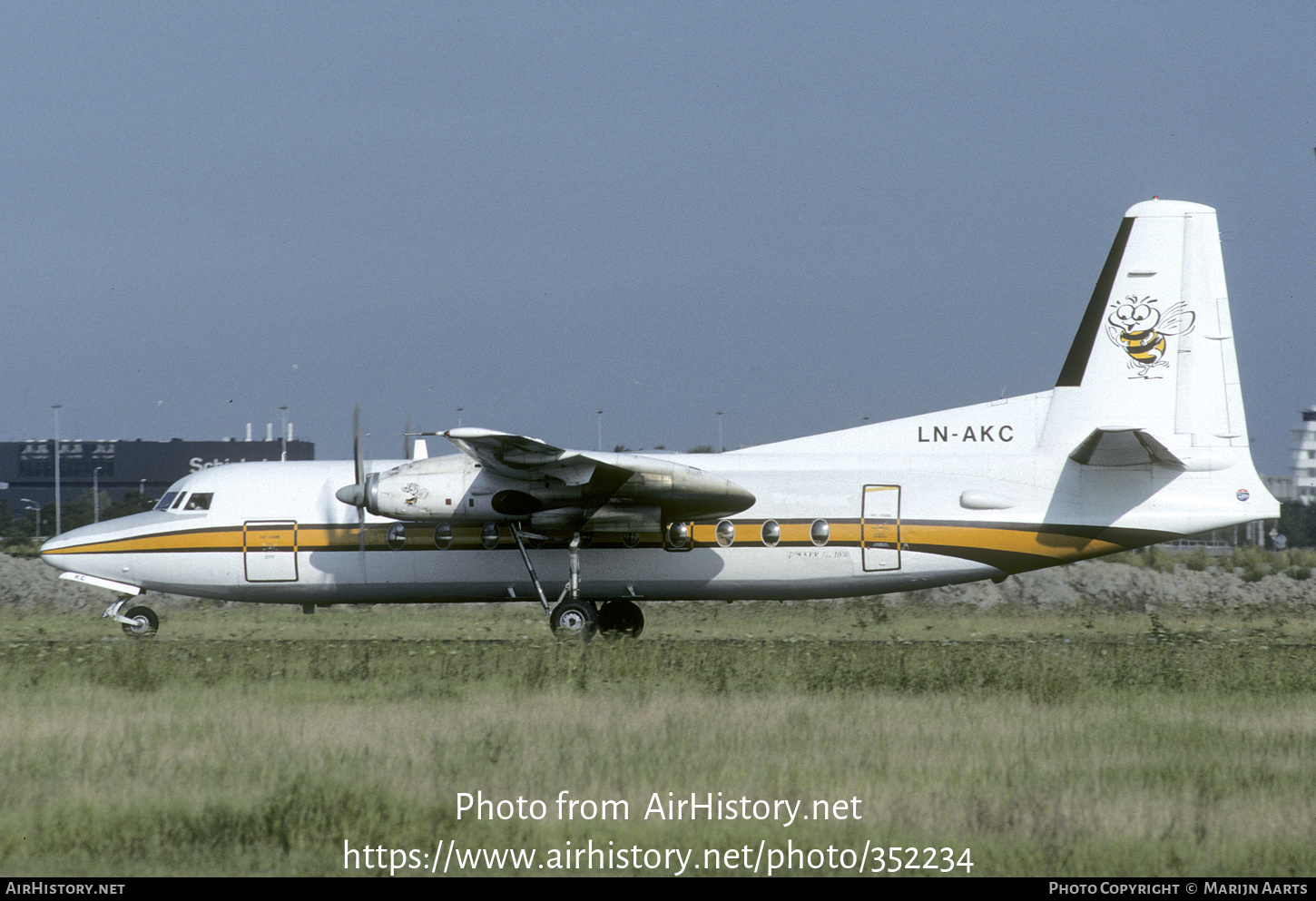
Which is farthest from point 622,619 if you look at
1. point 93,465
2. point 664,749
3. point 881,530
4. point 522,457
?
point 93,465

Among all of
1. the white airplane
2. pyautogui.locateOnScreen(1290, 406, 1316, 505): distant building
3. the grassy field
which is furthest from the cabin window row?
pyautogui.locateOnScreen(1290, 406, 1316, 505): distant building

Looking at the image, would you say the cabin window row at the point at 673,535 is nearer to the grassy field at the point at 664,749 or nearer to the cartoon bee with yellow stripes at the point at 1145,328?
the grassy field at the point at 664,749

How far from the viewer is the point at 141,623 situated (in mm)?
21188

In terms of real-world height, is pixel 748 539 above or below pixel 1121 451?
below

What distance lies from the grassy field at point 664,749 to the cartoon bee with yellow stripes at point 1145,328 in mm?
4004

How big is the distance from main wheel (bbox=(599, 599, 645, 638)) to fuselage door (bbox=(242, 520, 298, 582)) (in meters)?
4.86

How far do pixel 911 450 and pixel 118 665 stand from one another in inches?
442

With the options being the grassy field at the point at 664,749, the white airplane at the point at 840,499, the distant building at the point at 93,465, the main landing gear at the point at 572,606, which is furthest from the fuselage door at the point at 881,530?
the distant building at the point at 93,465

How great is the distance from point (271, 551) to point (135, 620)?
10.1 feet

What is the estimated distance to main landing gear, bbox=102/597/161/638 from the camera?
20.9m

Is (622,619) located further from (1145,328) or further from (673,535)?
(1145,328)

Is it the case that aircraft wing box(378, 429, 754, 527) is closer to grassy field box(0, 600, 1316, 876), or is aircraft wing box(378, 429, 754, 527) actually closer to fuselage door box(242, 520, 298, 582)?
grassy field box(0, 600, 1316, 876)

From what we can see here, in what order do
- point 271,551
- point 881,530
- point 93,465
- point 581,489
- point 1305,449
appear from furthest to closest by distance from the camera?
point 1305,449 < point 93,465 < point 271,551 < point 581,489 < point 881,530

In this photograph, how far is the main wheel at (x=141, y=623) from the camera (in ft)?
68.9
